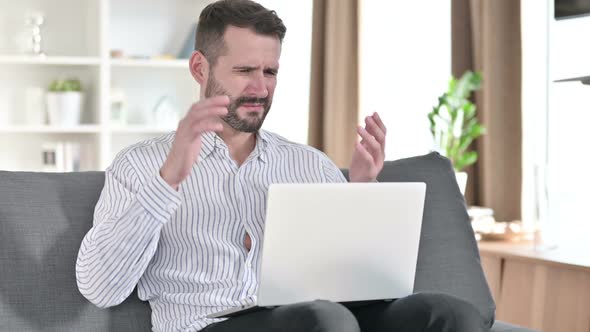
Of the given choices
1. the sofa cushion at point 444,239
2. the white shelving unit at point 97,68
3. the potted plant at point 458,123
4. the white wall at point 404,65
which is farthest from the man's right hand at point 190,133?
the white shelving unit at point 97,68

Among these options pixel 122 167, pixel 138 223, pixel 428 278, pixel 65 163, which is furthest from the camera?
pixel 65 163

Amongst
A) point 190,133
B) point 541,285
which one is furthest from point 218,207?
point 541,285

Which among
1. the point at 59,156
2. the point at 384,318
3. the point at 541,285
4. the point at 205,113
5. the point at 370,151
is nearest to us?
the point at 205,113

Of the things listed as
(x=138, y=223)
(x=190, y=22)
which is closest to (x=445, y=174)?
(x=138, y=223)

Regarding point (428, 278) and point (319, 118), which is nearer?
point (428, 278)

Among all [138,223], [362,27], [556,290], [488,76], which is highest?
[362,27]

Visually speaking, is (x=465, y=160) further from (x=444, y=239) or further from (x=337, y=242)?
(x=337, y=242)

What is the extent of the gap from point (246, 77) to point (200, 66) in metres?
0.15

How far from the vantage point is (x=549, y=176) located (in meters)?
2.93

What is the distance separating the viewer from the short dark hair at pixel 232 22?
6.98 ft

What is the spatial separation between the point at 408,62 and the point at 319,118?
626 mm

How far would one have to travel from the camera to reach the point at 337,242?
1750mm

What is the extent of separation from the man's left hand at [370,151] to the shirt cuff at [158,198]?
1.54 ft

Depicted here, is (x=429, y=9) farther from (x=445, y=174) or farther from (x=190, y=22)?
(x=445, y=174)
